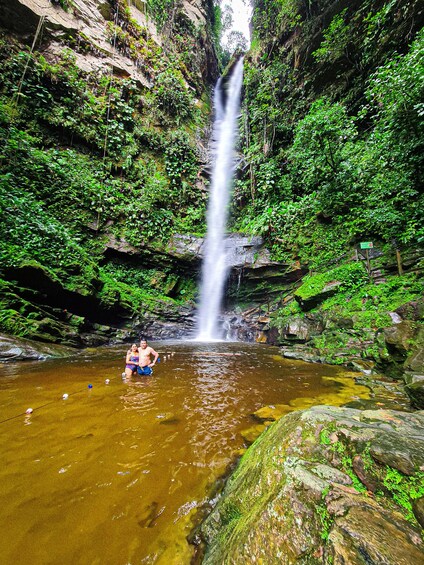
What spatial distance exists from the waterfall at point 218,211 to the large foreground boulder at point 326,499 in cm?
1132

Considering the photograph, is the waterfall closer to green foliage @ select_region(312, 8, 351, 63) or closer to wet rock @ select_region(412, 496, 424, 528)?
green foliage @ select_region(312, 8, 351, 63)

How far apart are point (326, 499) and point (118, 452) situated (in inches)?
81.6

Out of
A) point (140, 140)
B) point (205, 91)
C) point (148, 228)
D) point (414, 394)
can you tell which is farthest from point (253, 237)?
point (205, 91)

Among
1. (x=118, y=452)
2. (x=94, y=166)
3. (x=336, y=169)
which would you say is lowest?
(x=118, y=452)

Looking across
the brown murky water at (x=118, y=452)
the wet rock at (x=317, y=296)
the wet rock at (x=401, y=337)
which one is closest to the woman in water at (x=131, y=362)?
the brown murky water at (x=118, y=452)

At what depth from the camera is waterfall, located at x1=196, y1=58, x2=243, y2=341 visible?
14.4 m

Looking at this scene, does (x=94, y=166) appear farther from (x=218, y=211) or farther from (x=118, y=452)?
(x=118, y=452)

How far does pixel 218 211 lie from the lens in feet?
56.9

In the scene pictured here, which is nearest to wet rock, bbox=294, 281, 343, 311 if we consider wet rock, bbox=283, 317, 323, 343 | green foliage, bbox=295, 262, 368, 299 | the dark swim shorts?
green foliage, bbox=295, 262, 368, 299

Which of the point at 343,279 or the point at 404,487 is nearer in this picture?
the point at 404,487

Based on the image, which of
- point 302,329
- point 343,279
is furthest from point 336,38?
point 302,329

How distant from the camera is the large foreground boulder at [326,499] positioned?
101 centimetres

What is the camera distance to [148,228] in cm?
1375

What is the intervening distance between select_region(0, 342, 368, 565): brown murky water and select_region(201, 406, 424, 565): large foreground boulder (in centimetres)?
41
